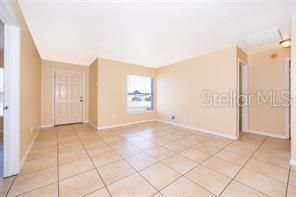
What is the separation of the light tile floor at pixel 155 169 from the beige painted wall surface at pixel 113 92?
1368 millimetres

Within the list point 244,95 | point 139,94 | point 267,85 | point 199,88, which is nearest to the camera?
point 267,85

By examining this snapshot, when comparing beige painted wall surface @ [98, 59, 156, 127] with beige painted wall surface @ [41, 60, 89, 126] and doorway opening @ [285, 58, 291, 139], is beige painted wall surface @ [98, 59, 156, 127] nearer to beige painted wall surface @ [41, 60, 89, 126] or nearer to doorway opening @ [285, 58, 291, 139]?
beige painted wall surface @ [41, 60, 89, 126]

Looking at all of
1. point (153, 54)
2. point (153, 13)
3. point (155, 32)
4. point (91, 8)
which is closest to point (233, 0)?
point (153, 13)

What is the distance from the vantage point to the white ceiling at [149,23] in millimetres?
1729

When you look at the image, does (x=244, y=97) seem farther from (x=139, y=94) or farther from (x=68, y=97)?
(x=68, y=97)

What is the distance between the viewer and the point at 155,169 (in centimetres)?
180

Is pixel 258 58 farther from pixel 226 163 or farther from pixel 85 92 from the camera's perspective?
pixel 85 92

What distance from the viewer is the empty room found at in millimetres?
1582

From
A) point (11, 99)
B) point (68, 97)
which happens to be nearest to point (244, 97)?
point (11, 99)

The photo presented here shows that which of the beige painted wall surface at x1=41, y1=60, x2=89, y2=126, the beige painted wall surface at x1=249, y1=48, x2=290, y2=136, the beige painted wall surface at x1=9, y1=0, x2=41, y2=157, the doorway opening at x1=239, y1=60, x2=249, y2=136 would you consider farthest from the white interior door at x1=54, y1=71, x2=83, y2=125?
the beige painted wall surface at x1=249, y1=48, x2=290, y2=136

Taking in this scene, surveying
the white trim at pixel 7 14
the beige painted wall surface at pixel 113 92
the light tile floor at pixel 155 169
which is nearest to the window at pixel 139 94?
the beige painted wall surface at pixel 113 92

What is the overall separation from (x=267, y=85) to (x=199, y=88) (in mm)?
1693

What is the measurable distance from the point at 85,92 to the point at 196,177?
467cm

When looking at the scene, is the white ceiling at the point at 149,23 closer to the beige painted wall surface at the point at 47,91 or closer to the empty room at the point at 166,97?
the empty room at the point at 166,97
